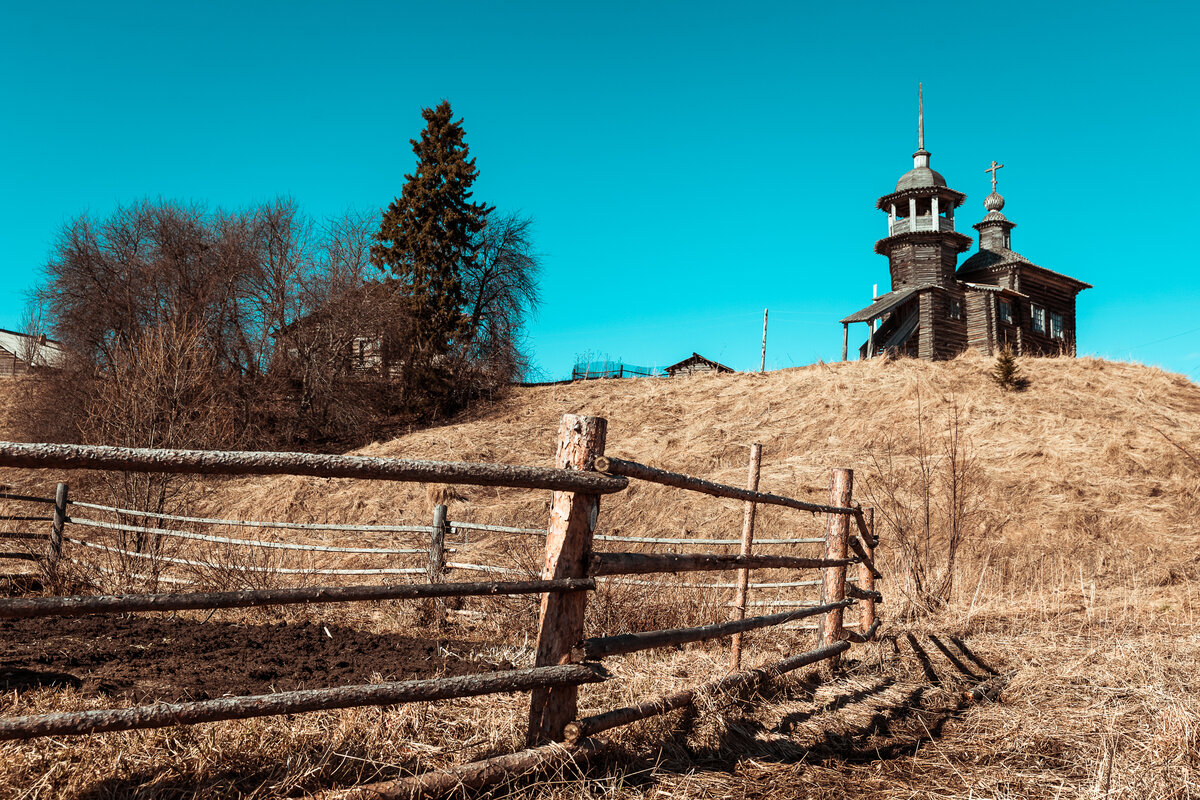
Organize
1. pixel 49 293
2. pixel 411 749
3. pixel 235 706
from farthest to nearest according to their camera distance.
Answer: pixel 49 293
pixel 411 749
pixel 235 706

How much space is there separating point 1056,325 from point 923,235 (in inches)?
320

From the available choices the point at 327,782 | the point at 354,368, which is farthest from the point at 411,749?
the point at 354,368

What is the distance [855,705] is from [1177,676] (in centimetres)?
214

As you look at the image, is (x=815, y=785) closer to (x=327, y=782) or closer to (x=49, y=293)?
(x=327, y=782)

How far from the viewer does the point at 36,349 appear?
88.0 feet

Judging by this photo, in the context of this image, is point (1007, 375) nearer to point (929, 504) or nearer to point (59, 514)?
point (929, 504)

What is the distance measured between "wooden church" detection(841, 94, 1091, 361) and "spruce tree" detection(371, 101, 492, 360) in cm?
1471

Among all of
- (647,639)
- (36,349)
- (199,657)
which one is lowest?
(199,657)

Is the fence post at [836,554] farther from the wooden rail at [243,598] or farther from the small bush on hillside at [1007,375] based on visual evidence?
the small bush on hillside at [1007,375]

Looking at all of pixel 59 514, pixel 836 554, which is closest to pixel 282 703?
pixel 836 554

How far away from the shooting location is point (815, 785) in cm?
312

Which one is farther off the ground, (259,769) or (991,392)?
(991,392)

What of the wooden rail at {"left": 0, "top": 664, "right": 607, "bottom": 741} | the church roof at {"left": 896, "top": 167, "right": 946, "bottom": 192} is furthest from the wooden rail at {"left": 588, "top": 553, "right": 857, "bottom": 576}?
the church roof at {"left": 896, "top": 167, "right": 946, "bottom": 192}

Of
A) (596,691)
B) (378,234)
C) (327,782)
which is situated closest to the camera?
(327,782)
